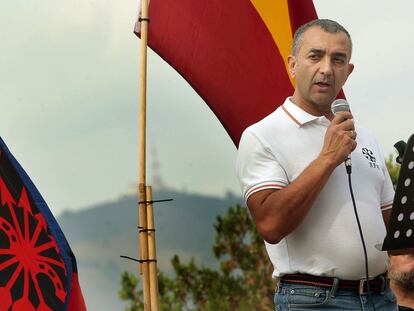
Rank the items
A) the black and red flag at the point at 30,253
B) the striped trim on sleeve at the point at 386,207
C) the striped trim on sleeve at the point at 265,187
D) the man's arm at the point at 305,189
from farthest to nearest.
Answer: the black and red flag at the point at 30,253
the striped trim on sleeve at the point at 386,207
the striped trim on sleeve at the point at 265,187
the man's arm at the point at 305,189

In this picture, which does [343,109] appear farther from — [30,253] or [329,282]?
[30,253]

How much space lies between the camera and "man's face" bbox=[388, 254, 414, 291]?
526cm

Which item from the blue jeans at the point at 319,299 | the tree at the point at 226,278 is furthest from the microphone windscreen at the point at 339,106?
the tree at the point at 226,278

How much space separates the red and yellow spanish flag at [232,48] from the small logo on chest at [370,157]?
154cm

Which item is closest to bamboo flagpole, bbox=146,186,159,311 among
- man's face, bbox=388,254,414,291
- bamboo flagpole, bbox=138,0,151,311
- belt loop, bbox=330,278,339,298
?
bamboo flagpole, bbox=138,0,151,311

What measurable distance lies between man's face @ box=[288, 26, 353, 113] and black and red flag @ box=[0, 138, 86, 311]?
1.39 m

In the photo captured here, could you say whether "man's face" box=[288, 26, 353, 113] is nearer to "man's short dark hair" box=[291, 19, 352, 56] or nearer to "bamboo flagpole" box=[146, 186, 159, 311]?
"man's short dark hair" box=[291, 19, 352, 56]

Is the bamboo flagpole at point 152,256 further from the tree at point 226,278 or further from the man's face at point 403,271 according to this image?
the tree at point 226,278

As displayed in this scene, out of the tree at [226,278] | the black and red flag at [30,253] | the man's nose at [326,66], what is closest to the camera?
the man's nose at [326,66]

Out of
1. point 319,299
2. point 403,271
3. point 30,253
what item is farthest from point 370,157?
point 403,271

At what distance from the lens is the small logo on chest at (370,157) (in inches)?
147

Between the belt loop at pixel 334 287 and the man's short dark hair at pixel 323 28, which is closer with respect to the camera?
the belt loop at pixel 334 287

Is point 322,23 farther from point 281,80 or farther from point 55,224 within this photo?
point 281,80

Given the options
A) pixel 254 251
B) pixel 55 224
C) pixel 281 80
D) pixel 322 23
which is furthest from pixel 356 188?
pixel 254 251
